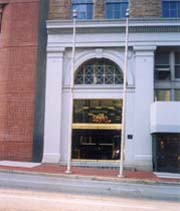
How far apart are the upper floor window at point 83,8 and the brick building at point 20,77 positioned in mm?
2025

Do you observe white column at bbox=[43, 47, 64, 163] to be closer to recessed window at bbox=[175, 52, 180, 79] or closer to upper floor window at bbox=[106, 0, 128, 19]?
upper floor window at bbox=[106, 0, 128, 19]

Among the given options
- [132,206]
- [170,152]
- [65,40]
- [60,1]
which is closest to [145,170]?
[170,152]

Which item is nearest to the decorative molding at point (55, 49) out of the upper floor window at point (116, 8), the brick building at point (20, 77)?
the brick building at point (20, 77)

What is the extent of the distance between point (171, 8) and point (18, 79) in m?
10.5

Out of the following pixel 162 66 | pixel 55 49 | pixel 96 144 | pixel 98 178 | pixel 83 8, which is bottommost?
pixel 98 178

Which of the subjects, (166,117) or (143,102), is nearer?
(166,117)

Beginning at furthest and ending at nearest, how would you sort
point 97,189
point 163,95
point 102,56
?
point 163,95 < point 102,56 < point 97,189

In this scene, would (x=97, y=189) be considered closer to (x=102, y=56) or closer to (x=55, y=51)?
(x=102, y=56)

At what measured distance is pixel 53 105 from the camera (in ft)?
79.2

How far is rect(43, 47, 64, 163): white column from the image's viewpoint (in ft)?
77.9

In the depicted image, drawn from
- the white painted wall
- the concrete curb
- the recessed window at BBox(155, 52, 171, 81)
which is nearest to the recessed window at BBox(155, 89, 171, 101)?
the recessed window at BBox(155, 52, 171, 81)

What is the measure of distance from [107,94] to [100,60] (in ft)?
7.70

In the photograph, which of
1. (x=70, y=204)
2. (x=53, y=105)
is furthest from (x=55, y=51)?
(x=70, y=204)

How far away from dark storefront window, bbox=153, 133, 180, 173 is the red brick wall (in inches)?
298
